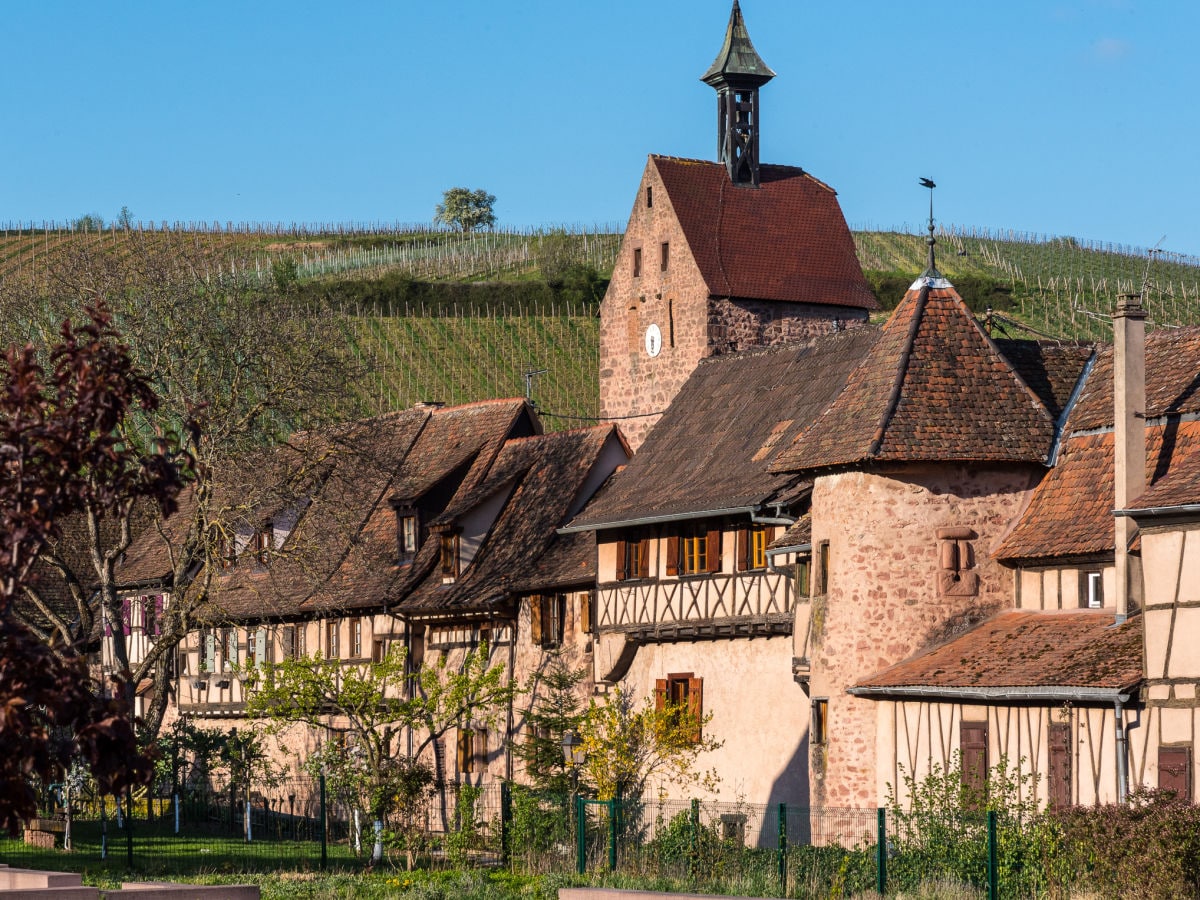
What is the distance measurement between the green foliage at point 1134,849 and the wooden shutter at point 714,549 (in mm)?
12544

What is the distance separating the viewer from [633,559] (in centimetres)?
3509

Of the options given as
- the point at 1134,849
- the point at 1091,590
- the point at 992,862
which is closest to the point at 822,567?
the point at 1091,590

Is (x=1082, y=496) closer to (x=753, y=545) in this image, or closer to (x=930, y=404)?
(x=930, y=404)


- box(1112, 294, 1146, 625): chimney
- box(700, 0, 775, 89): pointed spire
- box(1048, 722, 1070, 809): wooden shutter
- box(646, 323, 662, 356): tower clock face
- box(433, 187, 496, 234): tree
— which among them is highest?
box(433, 187, 496, 234): tree

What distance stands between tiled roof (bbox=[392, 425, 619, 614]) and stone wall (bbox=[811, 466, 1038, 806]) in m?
9.41

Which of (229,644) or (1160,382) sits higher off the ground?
(1160,382)

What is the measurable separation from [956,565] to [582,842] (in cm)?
620

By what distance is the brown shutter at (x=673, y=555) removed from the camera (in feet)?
111

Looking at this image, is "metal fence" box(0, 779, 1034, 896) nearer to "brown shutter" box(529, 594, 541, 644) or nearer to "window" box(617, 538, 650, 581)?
"brown shutter" box(529, 594, 541, 644)

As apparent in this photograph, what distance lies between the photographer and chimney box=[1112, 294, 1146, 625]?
24.9 m

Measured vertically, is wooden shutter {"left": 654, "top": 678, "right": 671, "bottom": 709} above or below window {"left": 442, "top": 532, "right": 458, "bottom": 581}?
below

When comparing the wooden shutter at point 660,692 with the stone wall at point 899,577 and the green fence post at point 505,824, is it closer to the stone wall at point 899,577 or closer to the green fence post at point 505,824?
the green fence post at point 505,824

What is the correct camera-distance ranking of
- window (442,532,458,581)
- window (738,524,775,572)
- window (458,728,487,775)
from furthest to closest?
window (442,532,458,581), window (458,728,487,775), window (738,524,775,572)

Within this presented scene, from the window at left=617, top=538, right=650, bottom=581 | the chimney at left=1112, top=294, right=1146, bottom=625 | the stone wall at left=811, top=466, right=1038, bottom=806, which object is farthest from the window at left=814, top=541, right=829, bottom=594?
the window at left=617, top=538, right=650, bottom=581
